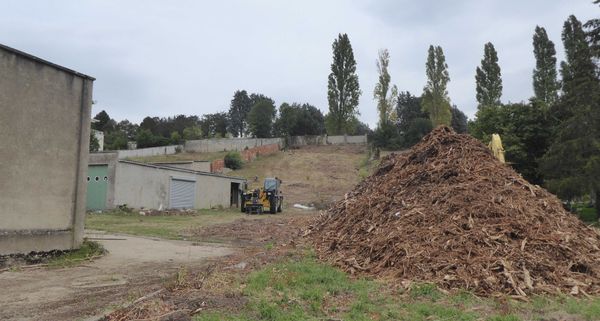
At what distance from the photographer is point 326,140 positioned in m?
73.7

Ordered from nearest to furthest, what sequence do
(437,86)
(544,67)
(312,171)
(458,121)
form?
(544,67), (312,171), (437,86), (458,121)

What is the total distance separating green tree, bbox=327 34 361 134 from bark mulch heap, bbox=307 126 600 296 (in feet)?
199

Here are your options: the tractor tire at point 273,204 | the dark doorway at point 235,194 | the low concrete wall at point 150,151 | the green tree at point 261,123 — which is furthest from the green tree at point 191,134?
the tractor tire at point 273,204

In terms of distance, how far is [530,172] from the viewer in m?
32.0

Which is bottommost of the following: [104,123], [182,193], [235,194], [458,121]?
[235,194]

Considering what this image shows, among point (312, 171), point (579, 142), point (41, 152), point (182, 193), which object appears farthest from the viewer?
point (312, 171)

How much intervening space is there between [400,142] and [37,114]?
5711cm

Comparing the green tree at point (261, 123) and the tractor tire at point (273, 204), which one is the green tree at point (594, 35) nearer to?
the tractor tire at point (273, 204)

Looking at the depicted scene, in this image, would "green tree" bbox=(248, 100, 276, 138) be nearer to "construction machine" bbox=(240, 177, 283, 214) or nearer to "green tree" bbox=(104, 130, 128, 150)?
"green tree" bbox=(104, 130, 128, 150)

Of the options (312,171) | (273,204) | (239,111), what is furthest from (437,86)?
(239,111)

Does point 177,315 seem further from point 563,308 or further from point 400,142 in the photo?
point 400,142

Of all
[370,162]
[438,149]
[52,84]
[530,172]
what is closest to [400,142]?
[370,162]

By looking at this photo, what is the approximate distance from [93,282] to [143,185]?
2050 centimetres

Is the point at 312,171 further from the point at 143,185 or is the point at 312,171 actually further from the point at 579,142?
the point at 579,142
